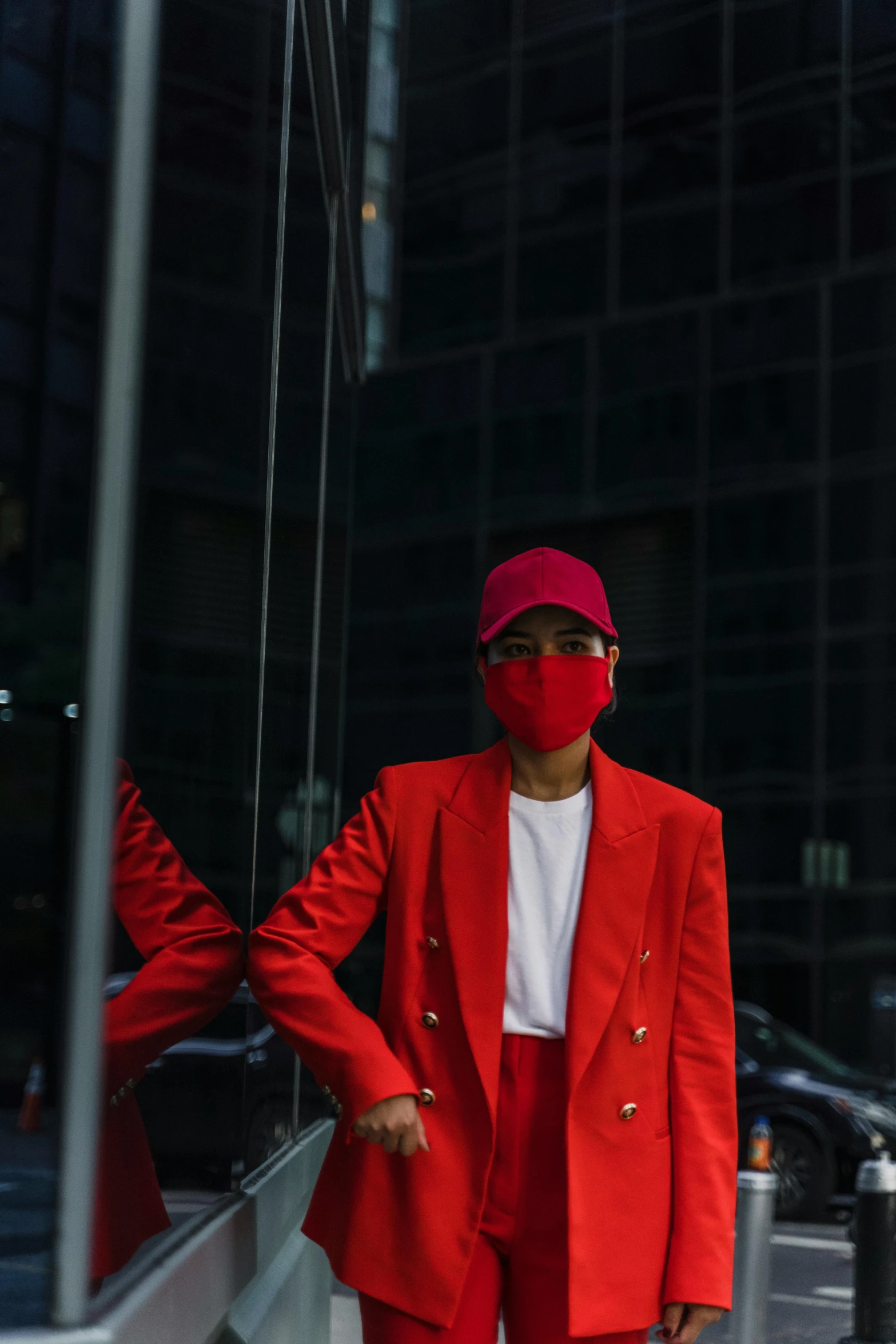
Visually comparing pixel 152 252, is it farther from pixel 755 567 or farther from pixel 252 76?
pixel 755 567

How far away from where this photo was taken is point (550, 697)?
Answer: 238cm

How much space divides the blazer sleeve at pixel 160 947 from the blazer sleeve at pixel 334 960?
98mm

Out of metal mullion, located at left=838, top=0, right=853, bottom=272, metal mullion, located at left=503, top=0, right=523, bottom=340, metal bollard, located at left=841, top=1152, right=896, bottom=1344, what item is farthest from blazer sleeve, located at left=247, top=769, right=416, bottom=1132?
metal mullion, located at left=503, top=0, right=523, bottom=340

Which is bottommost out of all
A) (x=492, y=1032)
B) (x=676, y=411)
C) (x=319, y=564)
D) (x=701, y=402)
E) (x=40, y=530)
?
(x=492, y=1032)

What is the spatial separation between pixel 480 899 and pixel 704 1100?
454 millimetres

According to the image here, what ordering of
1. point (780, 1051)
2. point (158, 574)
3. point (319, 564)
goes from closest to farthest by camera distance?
point (158, 574)
point (319, 564)
point (780, 1051)

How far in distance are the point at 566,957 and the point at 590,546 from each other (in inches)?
737

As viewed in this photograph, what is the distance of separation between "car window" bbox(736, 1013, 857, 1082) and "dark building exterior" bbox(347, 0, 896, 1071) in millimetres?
7764

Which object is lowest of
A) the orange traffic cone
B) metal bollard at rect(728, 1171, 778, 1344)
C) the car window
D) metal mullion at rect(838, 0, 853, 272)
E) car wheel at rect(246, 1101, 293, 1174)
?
the car window

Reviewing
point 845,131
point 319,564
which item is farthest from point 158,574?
point 845,131

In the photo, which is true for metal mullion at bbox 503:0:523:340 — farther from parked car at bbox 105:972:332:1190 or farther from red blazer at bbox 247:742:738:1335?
red blazer at bbox 247:742:738:1335

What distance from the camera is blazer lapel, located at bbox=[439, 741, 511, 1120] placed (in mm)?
2256

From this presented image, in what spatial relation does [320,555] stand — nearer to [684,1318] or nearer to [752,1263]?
[684,1318]

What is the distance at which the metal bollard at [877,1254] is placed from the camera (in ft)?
15.7
